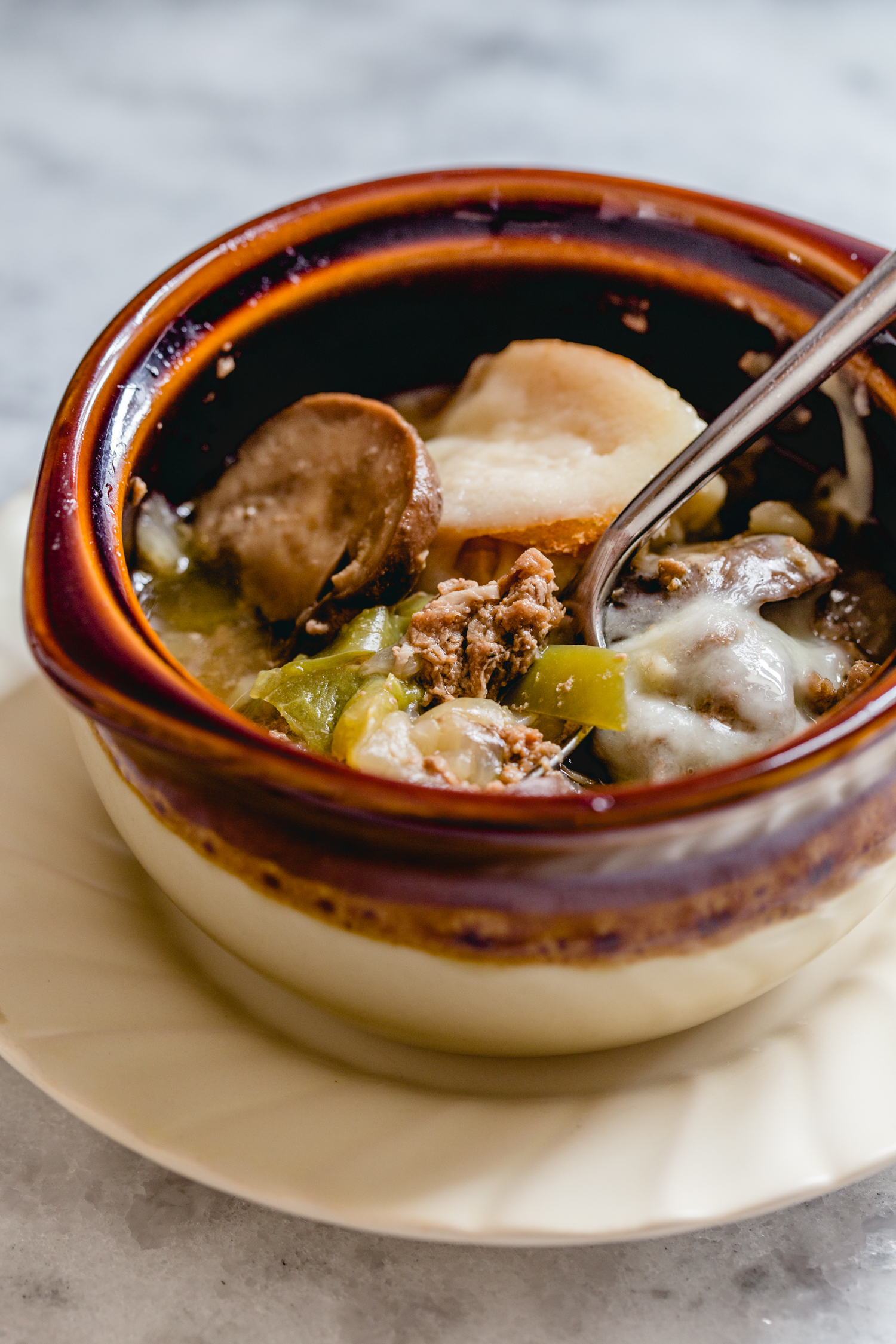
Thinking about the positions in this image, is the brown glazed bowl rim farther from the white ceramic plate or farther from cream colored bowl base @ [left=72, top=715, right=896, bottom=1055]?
the white ceramic plate

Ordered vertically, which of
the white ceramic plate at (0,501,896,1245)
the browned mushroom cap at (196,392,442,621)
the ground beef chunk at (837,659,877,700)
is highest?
the ground beef chunk at (837,659,877,700)

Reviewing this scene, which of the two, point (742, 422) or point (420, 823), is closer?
point (420, 823)

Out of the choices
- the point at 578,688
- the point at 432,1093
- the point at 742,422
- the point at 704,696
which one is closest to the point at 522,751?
the point at 578,688

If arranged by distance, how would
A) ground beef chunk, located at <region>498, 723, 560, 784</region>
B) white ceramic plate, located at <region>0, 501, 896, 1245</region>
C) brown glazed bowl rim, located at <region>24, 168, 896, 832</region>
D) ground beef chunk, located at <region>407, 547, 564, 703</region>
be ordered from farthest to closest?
ground beef chunk, located at <region>407, 547, 564, 703</region>, ground beef chunk, located at <region>498, 723, 560, 784</region>, white ceramic plate, located at <region>0, 501, 896, 1245</region>, brown glazed bowl rim, located at <region>24, 168, 896, 832</region>

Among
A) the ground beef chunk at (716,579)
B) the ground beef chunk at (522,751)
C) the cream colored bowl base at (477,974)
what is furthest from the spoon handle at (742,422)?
the cream colored bowl base at (477,974)

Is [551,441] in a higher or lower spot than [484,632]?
higher

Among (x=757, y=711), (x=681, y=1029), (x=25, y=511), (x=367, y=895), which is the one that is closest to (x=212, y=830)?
(x=367, y=895)

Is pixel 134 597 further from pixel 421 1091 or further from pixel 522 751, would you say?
pixel 421 1091

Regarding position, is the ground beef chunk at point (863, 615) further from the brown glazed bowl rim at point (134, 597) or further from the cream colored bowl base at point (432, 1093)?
the cream colored bowl base at point (432, 1093)

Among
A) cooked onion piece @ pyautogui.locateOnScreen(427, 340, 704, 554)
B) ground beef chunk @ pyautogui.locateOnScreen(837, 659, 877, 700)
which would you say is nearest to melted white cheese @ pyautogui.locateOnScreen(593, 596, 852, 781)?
ground beef chunk @ pyautogui.locateOnScreen(837, 659, 877, 700)
